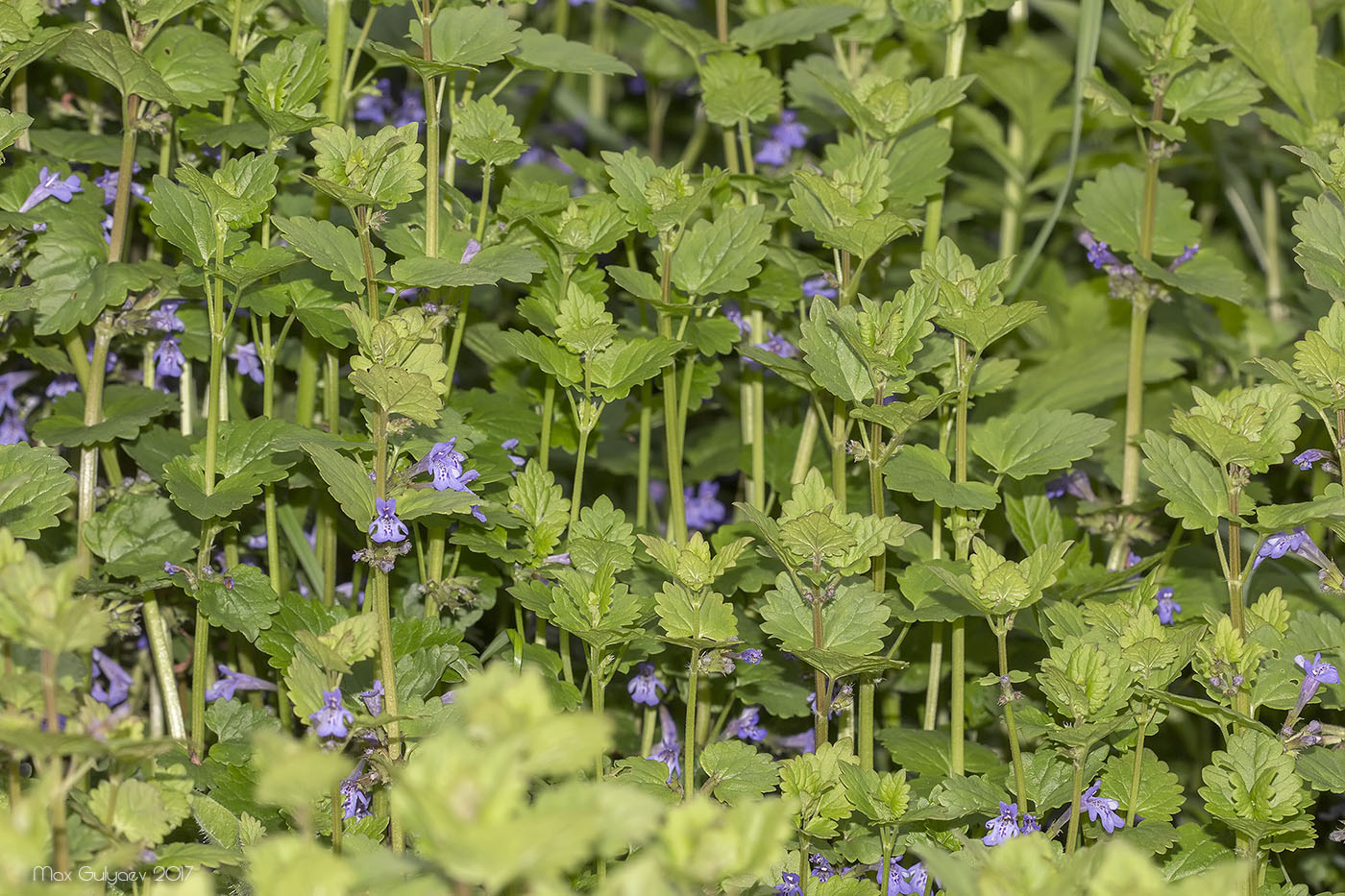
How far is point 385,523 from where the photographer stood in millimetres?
1990

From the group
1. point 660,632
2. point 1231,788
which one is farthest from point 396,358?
point 1231,788

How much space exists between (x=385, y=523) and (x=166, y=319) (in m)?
0.81

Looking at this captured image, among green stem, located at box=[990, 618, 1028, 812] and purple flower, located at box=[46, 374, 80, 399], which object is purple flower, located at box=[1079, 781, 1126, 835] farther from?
purple flower, located at box=[46, 374, 80, 399]

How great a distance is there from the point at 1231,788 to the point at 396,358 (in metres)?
1.42

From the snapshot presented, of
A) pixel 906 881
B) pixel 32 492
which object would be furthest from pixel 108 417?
pixel 906 881

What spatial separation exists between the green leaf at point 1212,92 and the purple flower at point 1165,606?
950 millimetres

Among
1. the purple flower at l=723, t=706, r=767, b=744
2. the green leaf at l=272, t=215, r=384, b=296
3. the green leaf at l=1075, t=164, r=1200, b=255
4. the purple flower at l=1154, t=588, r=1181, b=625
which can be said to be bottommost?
the purple flower at l=723, t=706, r=767, b=744

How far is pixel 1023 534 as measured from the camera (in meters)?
2.60

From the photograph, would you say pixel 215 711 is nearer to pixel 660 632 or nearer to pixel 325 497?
pixel 325 497

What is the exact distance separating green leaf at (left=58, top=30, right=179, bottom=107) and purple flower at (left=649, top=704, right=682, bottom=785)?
1.42 m

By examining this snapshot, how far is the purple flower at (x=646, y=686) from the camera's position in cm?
248

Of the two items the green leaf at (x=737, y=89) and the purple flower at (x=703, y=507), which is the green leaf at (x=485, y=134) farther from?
the purple flower at (x=703, y=507)

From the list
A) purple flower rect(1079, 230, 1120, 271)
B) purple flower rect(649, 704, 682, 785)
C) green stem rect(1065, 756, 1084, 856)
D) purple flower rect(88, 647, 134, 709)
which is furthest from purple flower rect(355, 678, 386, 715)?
purple flower rect(1079, 230, 1120, 271)

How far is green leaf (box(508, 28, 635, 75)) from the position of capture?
103 inches
